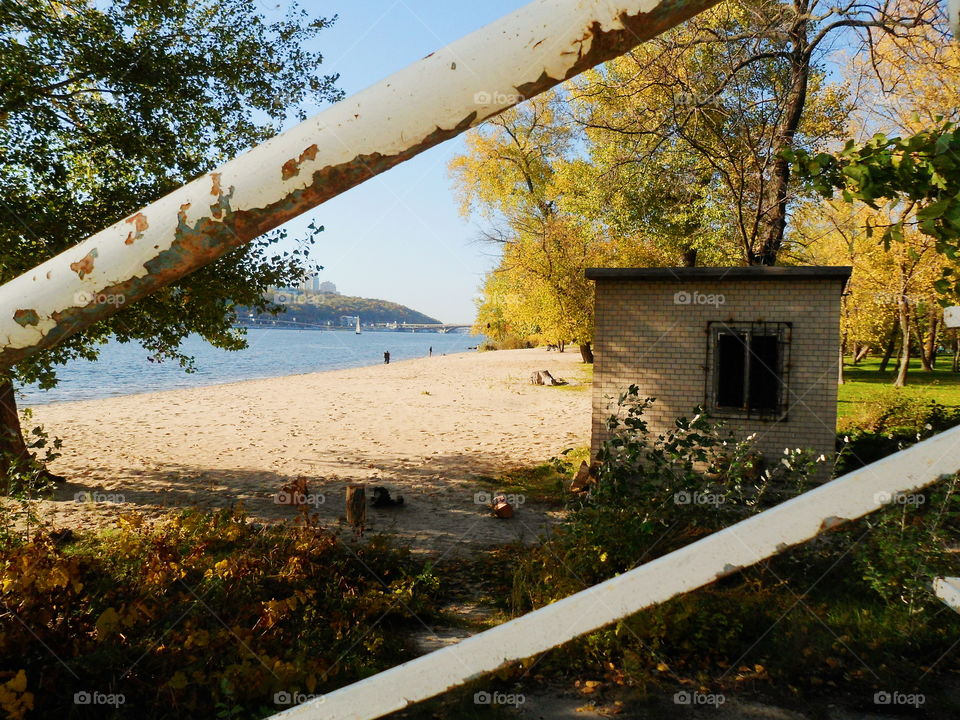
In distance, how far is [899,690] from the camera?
4.51 metres

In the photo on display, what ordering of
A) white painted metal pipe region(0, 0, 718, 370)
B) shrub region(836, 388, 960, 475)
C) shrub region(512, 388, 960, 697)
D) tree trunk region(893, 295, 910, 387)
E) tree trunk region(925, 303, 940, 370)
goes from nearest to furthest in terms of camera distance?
white painted metal pipe region(0, 0, 718, 370) → shrub region(512, 388, 960, 697) → shrub region(836, 388, 960, 475) → tree trunk region(893, 295, 910, 387) → tree trunk region(925, 303, 940, 370)

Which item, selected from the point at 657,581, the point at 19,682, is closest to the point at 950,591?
the point at 657,581

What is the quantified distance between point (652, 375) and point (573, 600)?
10838mm

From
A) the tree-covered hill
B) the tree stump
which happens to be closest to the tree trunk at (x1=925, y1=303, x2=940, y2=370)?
the tree stump

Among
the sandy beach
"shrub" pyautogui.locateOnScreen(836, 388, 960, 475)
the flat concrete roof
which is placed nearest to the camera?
the sandy beach

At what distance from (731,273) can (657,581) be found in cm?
1073

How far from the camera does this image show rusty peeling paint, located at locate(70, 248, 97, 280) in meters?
1.23

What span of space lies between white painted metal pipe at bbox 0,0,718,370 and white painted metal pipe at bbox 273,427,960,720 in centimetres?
96

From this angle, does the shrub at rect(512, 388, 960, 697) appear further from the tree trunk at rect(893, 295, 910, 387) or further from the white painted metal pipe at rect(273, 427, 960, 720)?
the tree trunk at rect(893, 295, 910, 387)

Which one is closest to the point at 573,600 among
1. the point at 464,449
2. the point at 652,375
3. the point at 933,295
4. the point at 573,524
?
the point at 573,524

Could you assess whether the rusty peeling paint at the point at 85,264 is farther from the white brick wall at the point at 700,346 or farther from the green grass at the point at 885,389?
the green grass at the point at 885,389

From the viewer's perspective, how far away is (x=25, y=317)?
1247 millimetres

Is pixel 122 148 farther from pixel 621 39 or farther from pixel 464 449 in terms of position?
pixel 464 449

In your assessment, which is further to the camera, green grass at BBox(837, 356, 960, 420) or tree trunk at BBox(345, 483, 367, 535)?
green grass at BBox(837, 356, 960, 420)
